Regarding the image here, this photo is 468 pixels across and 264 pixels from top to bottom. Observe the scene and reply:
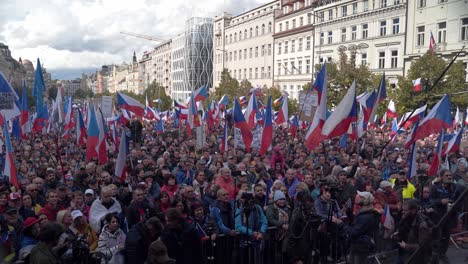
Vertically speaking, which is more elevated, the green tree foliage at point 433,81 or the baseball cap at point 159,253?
the green tree foliage at point 433,81

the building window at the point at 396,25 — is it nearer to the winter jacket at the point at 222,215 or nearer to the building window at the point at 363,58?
the building window at the point at 363,58

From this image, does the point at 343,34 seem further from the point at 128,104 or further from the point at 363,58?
the point at 128,104

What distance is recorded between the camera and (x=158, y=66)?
110m

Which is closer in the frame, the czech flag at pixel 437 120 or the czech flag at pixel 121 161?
the czech flag at pixel 121 161

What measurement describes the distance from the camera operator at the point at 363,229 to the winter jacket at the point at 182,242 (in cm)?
228

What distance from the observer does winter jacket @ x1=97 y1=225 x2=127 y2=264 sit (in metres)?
5.49

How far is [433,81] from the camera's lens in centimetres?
2914

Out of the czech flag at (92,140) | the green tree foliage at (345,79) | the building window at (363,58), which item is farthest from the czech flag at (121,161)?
the building window at (363,58)

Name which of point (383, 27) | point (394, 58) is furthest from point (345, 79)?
point (383, 27)

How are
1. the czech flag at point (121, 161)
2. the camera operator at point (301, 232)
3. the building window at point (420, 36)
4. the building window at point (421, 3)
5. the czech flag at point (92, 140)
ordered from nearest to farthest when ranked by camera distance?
the camera operator at point (301, 232), the czech flag at point (121, 161), the czech flag at point (92, 140), the building window at point (421, 3), the building window at point (420, 36)

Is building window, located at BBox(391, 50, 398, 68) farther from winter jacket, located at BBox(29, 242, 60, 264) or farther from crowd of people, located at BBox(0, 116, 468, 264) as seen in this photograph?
winter jacket, located at BBox(29, 242, 60, 264)

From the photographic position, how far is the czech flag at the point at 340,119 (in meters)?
9.64

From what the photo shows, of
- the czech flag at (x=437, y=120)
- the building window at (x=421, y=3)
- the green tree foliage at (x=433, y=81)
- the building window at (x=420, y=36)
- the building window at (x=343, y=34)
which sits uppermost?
the building window at (x=421, y=3)

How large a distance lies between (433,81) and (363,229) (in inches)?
1040
